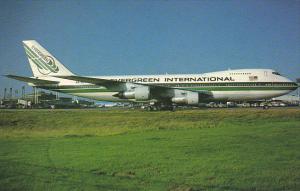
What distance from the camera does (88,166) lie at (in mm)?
8430

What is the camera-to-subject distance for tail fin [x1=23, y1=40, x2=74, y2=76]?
1666 inches

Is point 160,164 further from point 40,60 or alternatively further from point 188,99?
point 40,60

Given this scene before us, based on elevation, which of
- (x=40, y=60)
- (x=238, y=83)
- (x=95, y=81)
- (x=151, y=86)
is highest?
(x=40, y=60)

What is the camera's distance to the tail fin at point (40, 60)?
139 ft

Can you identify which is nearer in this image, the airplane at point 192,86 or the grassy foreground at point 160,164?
the grassy foreground at point 160,164

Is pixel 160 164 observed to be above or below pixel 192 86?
below

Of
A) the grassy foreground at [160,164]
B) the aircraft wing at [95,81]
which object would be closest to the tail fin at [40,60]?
the aircraft wing at [95,81]

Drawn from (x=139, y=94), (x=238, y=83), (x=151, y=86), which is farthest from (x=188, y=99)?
(x=238, y=83)

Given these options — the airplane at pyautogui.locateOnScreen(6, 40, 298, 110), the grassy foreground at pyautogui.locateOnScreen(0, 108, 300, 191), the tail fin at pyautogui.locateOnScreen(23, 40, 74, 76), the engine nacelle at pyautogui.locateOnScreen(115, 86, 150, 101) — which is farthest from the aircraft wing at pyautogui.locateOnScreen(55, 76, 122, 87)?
the grassy foreground at pyautogui.locateOnScreen(0, 108, 300, 191)

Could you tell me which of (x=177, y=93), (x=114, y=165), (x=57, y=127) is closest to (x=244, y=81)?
(x=177, y=93)

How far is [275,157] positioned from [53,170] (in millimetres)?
5202

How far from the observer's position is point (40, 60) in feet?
139

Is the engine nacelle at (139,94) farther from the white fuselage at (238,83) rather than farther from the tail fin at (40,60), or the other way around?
the tail fin at (40,60)

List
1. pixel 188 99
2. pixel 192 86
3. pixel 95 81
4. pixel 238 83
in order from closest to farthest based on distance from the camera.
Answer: pixel 188 99 < pixel 238 83 < pixel 192 86 < pixel 95 81
